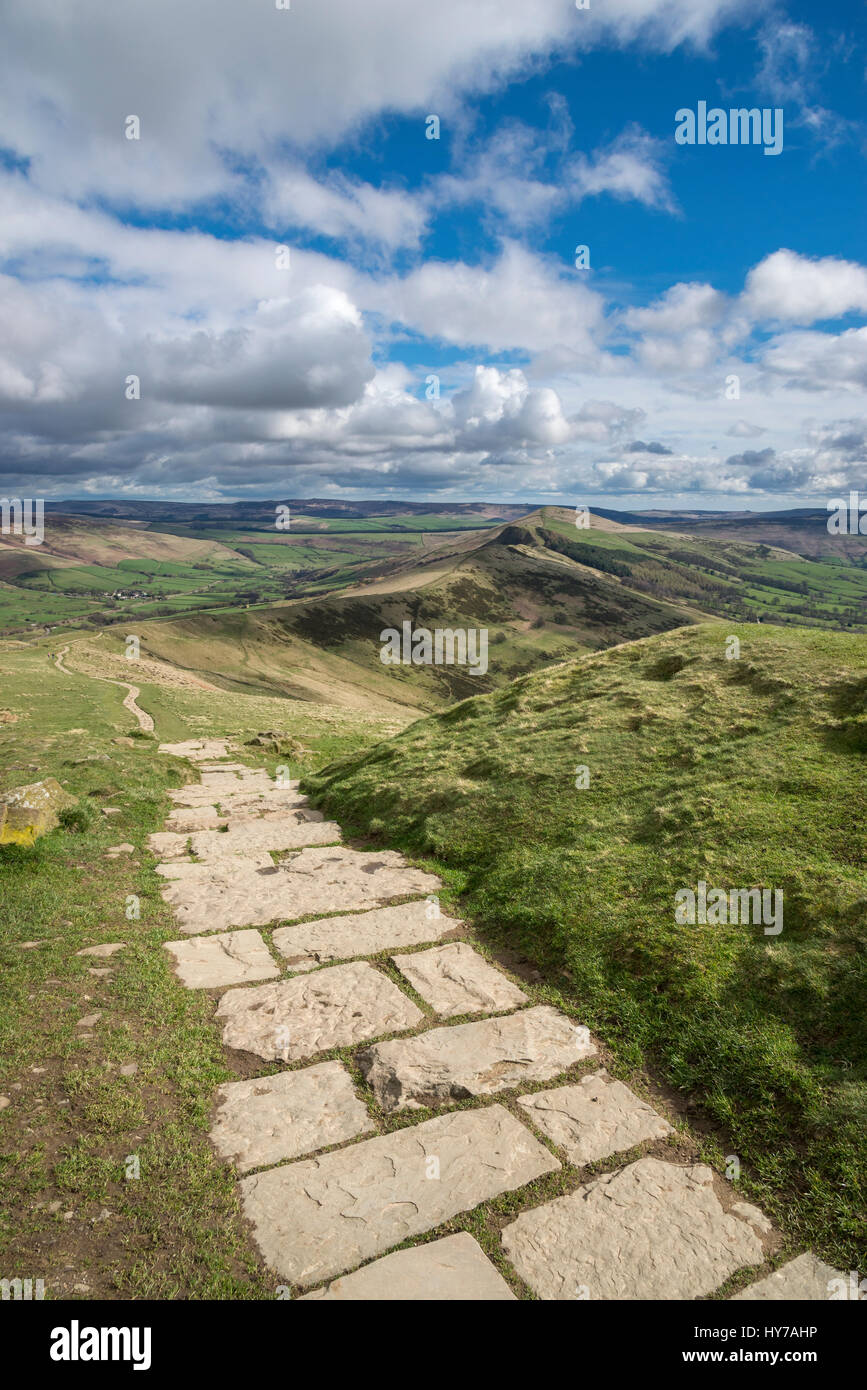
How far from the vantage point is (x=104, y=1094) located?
698cm

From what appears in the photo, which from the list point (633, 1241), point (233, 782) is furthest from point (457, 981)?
point (233, 782)

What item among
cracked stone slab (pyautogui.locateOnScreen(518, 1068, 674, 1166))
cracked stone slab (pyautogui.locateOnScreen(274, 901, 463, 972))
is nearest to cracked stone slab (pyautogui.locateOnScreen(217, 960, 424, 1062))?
cracked stone slab (pyautogui.locateOnScreen(274, 901, 463, 972))

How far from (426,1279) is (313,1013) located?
3843 mm

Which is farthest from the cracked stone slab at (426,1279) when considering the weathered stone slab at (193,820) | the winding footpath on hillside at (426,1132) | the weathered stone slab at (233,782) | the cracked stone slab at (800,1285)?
the weathered stone slab at (233,782)

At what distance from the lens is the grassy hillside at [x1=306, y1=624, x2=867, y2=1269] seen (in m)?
6.62

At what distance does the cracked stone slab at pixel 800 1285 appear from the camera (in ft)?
16.8

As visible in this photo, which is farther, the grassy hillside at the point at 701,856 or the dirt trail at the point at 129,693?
the dirt trail at the point at 129,693

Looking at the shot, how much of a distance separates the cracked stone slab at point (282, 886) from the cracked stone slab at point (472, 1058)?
3.92m

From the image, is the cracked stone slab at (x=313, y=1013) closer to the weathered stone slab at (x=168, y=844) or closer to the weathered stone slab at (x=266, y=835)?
the weathered stone slab at (x=266, y=835)

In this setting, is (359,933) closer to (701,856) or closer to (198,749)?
(701,856)

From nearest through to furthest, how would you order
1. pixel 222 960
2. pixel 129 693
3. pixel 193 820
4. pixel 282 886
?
pixel 222 960 → pixel 282 886 → pixel 193 820 → pixel 129 693

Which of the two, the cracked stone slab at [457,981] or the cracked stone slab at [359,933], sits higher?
the cracked stone slab at [359,933]
